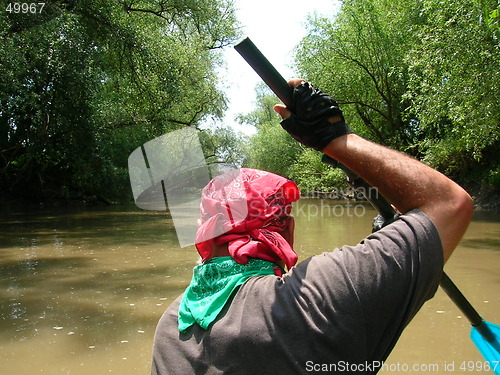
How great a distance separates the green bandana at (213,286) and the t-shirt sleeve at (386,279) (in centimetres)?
22

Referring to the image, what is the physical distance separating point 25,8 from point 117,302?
10047 mm

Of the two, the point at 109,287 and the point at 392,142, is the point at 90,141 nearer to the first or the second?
the point at 109,287

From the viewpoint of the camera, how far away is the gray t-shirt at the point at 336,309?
1.10 m

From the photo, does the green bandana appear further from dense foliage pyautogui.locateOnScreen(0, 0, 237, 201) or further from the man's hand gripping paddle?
dense foliage pyautogui.locateOnScreen(0, 0, 237, 201)

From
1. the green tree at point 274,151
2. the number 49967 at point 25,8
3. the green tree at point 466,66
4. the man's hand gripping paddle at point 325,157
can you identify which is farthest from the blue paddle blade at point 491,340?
the green tree at point 274,151

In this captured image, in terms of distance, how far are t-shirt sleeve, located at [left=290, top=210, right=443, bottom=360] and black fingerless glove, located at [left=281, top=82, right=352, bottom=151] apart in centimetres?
29

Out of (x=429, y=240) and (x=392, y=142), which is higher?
(x=429, y=240)

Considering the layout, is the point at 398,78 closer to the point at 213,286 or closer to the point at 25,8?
the point at 25,8

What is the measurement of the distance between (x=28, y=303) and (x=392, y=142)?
19.0m

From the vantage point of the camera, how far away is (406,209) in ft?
3.86

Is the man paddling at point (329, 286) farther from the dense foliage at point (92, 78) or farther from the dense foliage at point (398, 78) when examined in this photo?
the dense foliage at point (92, 78)

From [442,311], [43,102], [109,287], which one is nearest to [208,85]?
[43,102]

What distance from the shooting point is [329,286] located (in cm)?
112

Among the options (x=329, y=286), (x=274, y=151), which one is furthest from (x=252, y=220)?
(x=274, y=151)
